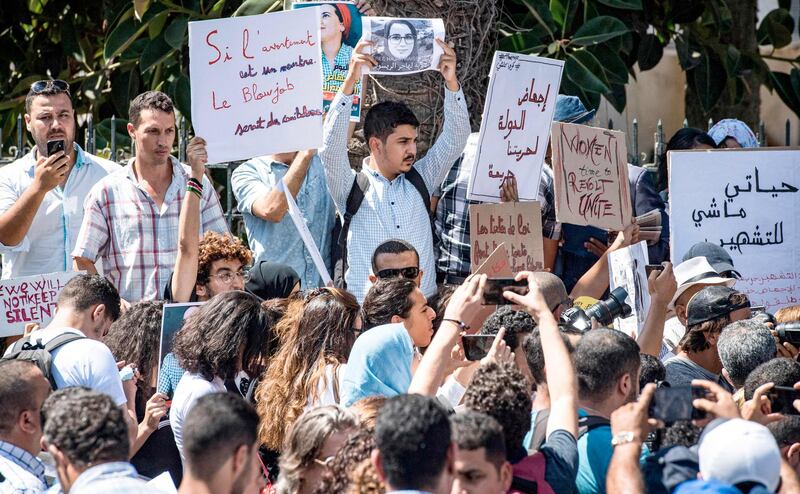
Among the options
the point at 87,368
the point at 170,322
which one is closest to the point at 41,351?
the point at 87,368

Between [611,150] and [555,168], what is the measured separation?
1.28 feet

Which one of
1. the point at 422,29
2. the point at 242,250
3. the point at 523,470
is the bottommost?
the point at 523,470

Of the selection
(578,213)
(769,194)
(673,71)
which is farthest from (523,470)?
(673,71)

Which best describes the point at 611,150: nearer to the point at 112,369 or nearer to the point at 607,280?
the point at 607,280

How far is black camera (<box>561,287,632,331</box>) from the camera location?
5.35 meters

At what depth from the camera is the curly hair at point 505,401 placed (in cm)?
379

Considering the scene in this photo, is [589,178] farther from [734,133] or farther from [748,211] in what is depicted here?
[734,133]

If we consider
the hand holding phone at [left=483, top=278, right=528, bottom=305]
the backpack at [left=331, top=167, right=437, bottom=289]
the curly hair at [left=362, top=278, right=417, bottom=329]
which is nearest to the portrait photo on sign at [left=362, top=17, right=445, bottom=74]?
the backpack at [left=331, top=167, right=437, bottom=289]

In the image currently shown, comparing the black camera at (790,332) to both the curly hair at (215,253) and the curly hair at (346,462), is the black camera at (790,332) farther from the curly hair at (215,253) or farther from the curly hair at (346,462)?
the curly hair at (346,462)

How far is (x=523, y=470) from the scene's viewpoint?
12.3 ft

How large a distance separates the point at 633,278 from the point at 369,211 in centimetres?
133

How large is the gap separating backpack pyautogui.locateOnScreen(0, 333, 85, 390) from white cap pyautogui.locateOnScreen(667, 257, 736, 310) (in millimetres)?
2987

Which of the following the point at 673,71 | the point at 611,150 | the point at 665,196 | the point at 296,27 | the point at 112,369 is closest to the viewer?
the point at 112,369

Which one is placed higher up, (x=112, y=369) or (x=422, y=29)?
(x=422, y=29)
